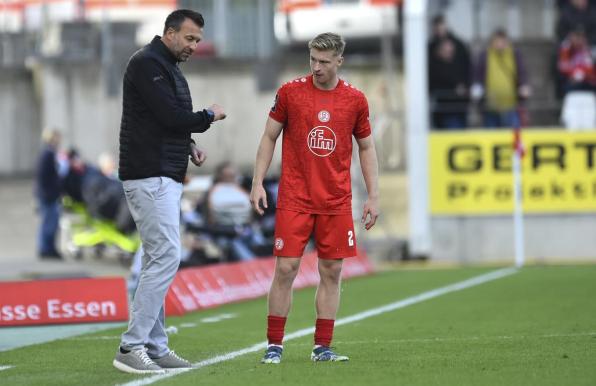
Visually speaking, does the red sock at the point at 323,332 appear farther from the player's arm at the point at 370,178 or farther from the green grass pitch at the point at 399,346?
the player's arm at the point at 370,178

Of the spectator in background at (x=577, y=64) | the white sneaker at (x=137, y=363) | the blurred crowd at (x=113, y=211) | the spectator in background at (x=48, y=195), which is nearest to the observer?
the white sneaker at (x=137, y=363)

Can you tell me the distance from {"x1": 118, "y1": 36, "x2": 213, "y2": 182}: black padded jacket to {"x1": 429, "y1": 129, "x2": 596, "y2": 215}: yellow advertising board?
17122 mm

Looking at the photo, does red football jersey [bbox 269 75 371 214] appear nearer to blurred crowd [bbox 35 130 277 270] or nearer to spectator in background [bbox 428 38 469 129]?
blurred crowd [bbox 35 130 277 270]

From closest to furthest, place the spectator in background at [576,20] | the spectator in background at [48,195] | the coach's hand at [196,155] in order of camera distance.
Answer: the coach's hand at [196,155], the spectator in background at [48,195], the spectator in background at [576,20]

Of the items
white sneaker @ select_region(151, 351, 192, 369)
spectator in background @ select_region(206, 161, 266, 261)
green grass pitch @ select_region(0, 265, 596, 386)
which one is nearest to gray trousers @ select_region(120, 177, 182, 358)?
white sneaker @ select_region(151, 351, 192, 369)

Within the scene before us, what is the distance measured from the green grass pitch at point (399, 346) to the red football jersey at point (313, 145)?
1031 mm

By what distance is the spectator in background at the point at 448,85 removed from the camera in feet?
90.7

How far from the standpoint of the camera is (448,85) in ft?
91.6

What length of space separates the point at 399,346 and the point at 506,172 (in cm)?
1566

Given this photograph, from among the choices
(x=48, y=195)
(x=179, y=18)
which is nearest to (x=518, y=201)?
(x=48, y=195)

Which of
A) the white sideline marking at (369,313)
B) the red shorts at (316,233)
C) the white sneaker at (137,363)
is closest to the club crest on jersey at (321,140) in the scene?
the red shorts at (316,233)

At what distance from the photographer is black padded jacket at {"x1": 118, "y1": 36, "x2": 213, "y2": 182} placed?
10227 mm

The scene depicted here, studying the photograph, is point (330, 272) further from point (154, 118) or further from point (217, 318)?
point (217, 318)

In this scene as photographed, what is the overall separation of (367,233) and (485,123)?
2.67 meters
